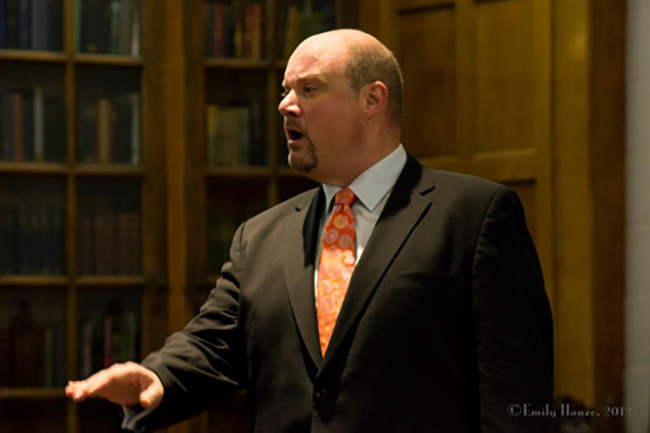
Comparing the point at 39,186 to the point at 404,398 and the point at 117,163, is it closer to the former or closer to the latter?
the point at 117,163

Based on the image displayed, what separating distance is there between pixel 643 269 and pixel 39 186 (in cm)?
205

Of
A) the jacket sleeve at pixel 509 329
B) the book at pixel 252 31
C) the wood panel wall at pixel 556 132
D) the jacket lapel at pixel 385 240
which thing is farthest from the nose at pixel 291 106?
the book at pixel 252 31

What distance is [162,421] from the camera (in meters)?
1.95

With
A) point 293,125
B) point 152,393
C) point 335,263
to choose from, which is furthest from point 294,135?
point 152,393

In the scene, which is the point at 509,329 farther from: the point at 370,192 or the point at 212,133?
the point at 212,133

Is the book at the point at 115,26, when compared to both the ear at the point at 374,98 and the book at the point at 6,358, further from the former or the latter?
the ear at the point at 374,98

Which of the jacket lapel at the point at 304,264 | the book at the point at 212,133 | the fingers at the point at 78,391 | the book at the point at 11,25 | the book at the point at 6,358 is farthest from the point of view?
the book at the point at 212,133

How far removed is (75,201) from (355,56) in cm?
220

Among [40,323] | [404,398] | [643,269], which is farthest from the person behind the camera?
[40,323]

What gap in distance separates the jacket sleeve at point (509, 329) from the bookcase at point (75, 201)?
2.28 meters

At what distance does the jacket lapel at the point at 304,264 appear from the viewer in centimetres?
193

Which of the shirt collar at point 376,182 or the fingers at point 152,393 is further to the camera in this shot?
the shirt collar at point 376,182

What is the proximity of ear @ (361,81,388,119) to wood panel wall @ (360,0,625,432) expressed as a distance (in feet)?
5.16

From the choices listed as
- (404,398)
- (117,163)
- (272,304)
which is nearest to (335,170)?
(272,304)
